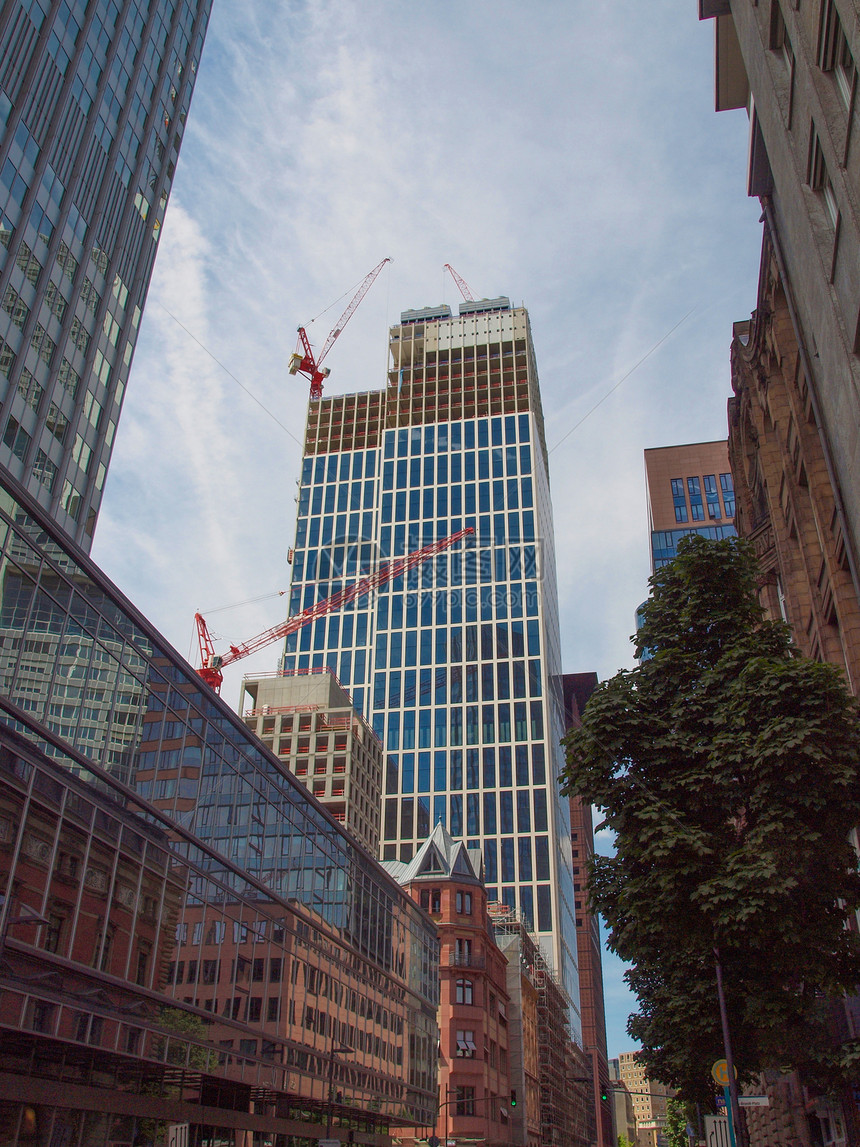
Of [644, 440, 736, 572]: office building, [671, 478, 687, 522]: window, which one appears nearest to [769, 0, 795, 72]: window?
[644, 440, 736, 572]: office building

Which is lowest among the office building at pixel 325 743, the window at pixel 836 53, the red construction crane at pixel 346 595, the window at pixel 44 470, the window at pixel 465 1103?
the window at pixel 465 1103

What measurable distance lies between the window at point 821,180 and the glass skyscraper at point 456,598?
111 metres

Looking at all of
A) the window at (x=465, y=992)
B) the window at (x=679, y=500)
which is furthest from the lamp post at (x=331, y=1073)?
the window at (x=679, y=500)

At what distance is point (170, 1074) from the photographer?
26328mm

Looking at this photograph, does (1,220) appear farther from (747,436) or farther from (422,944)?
(422,944)

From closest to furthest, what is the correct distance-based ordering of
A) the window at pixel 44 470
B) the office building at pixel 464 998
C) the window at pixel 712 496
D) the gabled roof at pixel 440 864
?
the window at pixel 44 470
the office building at pixel 464 998
the gabled roof at pixel 440 864
the window at pixel 712 496

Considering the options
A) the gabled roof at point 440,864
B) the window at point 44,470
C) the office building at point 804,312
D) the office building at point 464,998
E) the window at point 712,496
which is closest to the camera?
the office building at point 804,312

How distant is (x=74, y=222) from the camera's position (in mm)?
55344

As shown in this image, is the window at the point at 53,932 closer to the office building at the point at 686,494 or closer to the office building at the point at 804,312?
the office building at the point at 804,312

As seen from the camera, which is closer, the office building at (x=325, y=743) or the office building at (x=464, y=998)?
the office building at (x=464, y=998)

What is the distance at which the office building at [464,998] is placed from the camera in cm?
6881

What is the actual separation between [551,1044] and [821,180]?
371ft

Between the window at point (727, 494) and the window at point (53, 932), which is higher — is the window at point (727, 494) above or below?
above

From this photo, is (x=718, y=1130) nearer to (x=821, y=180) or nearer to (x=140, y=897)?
(x=140, y=897)
